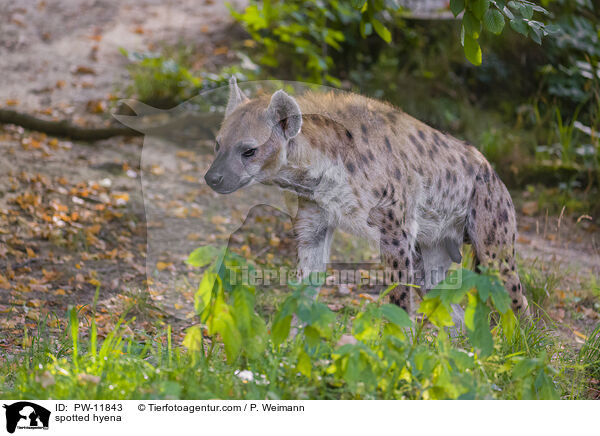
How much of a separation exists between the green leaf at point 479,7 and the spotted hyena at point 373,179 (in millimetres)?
974

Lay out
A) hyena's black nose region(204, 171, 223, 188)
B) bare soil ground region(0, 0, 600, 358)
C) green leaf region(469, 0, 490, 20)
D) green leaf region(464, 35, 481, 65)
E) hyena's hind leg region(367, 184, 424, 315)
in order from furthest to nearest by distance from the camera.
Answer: bare soil ground region(0, 0, 600, 358), hyena's hind leg region(367, 184, 424, 315), green leaf region(464, 35, 481, 65), green leaf region(469, 0, 490, 20), hyena's black nose region(204, 171, 223, 188)

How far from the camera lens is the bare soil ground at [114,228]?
550cm

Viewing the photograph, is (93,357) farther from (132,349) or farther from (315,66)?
(315,66)

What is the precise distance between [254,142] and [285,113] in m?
0.25

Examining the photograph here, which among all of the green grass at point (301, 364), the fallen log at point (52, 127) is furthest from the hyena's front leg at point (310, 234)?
the fallen log at point (52, 127)

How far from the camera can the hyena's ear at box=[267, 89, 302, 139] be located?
404 cm

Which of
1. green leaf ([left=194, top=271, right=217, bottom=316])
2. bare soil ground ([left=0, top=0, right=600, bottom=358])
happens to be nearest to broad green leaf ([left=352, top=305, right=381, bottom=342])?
green leaf ([left=194, top=271, right=217, bottom=316])

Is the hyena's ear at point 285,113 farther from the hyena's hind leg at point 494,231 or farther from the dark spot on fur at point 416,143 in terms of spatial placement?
the hyena's hind leg at point 494,231

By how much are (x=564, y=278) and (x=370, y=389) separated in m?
3.54

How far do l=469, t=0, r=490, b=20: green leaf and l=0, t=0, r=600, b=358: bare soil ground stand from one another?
2.38 meters

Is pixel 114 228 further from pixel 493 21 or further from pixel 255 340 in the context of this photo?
pixel 493 21

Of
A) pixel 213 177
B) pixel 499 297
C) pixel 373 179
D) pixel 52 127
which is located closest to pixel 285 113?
pixel 213 177

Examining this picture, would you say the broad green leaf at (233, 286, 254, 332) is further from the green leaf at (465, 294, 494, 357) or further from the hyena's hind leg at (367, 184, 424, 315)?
the hyena's hind leg at (367, 184, 424, 315)
